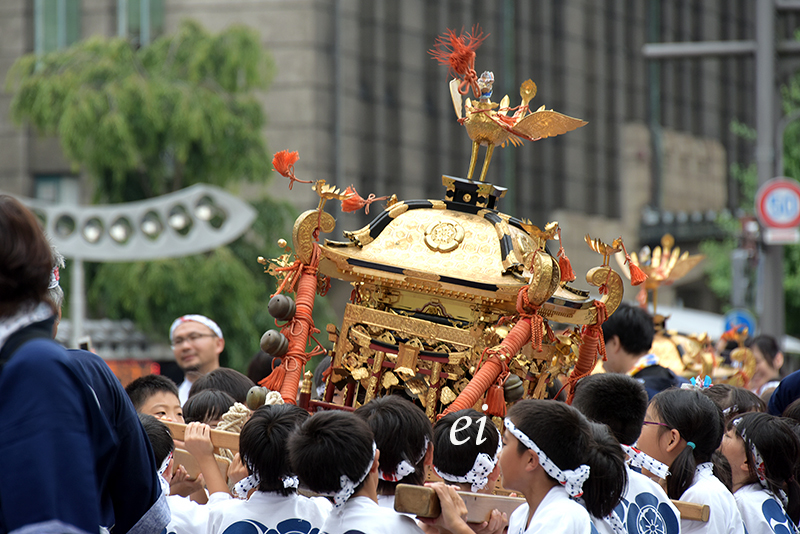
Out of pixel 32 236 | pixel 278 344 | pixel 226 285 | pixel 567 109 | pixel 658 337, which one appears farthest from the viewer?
pixel 567 109

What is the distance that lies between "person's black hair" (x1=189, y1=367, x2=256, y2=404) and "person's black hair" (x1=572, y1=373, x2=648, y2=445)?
6.13 ft

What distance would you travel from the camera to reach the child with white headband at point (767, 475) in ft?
12.8

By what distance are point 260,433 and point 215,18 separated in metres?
19.3

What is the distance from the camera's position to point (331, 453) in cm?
299

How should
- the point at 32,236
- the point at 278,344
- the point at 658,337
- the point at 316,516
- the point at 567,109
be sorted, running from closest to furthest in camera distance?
1. the point at 32,236
2. the point at 316,516
3. the point at 278,344
4. the point at 658,337
5. the point at 567,109

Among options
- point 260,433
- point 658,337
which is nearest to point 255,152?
point 658,337

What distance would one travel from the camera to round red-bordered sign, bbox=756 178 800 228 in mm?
10578

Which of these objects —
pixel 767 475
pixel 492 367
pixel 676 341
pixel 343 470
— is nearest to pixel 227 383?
pixel 492 367

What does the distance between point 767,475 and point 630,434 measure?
62cm

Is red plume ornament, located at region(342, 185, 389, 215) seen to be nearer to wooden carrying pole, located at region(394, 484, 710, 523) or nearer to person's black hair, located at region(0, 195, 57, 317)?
wooden carrying pole, located at region(394, 484, 710, 523)

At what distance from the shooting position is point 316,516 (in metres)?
3.27

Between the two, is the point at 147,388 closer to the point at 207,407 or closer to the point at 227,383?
the point at 207,407

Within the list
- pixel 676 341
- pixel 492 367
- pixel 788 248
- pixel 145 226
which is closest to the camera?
pixel 492 367

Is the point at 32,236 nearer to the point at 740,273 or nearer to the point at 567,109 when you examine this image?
the point at 740,273
